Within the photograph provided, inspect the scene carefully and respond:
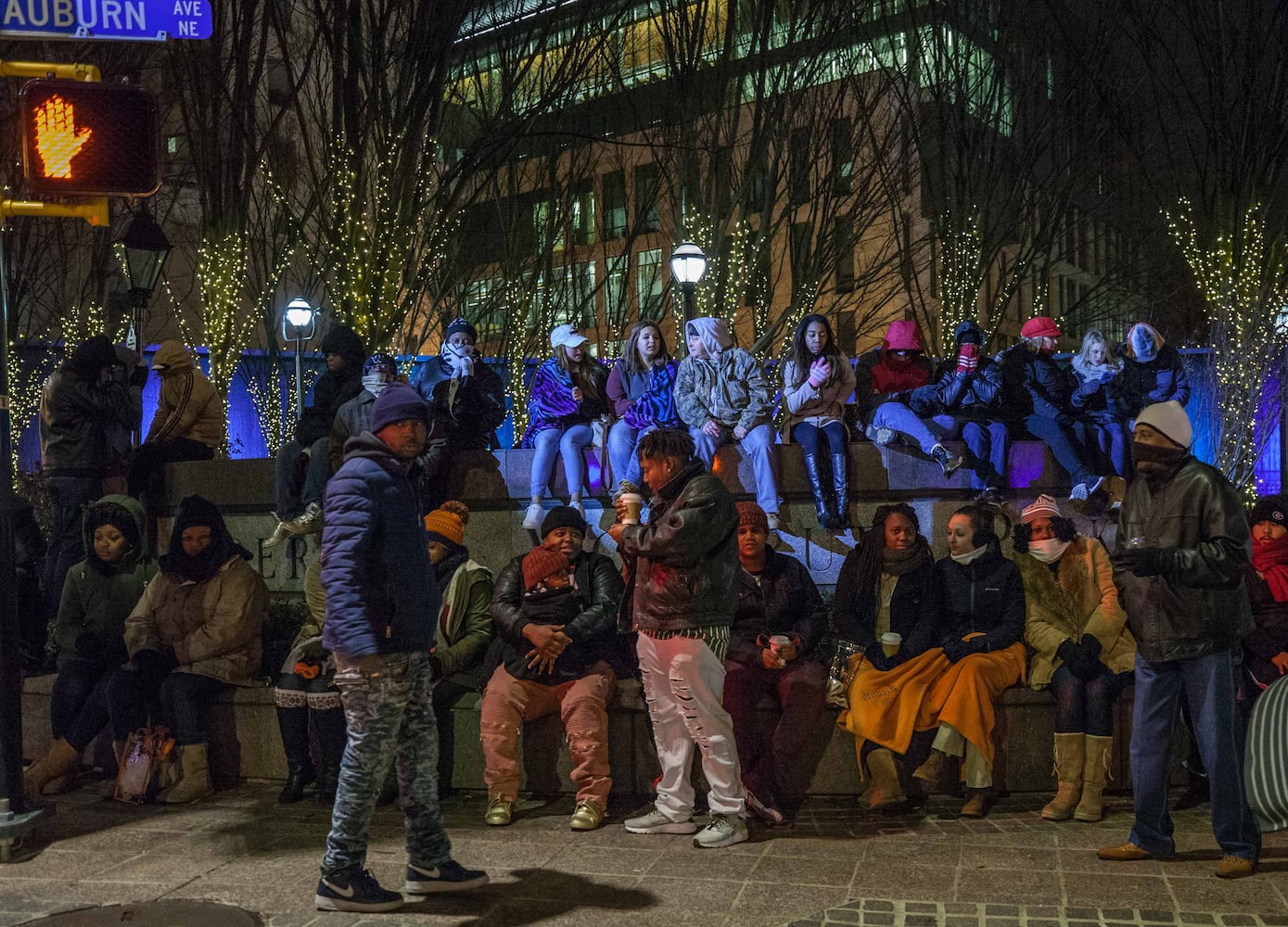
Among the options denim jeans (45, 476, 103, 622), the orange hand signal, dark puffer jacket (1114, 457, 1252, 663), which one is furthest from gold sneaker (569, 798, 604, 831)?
denim jeans (45, 476, 103, 622)

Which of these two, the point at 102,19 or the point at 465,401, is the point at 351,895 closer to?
the point at 102,19

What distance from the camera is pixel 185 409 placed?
36.2 feet

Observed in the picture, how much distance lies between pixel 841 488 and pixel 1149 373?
3194 millimetres

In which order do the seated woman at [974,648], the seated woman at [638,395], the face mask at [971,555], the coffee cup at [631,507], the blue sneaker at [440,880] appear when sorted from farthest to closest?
1. the seated woman at [638,395]
2. the face mask at [971,555]
3. the seated woman at [974,648]
4. the coffee cup at [631,507]
5. the blue sneaker at [440,880]

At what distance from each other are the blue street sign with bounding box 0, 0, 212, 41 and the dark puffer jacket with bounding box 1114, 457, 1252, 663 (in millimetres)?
5148

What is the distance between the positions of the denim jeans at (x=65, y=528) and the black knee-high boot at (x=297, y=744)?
3195 mm

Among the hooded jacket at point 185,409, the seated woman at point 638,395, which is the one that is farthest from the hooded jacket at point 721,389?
the hooded jacket at point 185,409

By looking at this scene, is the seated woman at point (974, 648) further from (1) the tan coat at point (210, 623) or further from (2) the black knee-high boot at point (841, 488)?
Answer: (1) the tan coat at point (210, 623)

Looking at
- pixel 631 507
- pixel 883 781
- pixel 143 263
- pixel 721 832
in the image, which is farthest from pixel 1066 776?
pixel 143 263

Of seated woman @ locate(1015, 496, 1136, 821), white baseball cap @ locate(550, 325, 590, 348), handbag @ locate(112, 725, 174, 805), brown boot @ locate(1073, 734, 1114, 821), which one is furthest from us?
white baseball cap @ locate(550, 325, 590, 348)

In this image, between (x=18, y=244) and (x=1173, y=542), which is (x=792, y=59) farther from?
(x=1173, y=542)

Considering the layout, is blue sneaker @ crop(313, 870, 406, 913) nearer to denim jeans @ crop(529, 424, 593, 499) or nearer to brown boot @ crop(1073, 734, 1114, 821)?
brown boot @ crop(1073, 734, 1114, 821)

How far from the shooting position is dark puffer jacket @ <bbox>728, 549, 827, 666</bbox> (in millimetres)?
7348

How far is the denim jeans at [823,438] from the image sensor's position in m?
10.1
